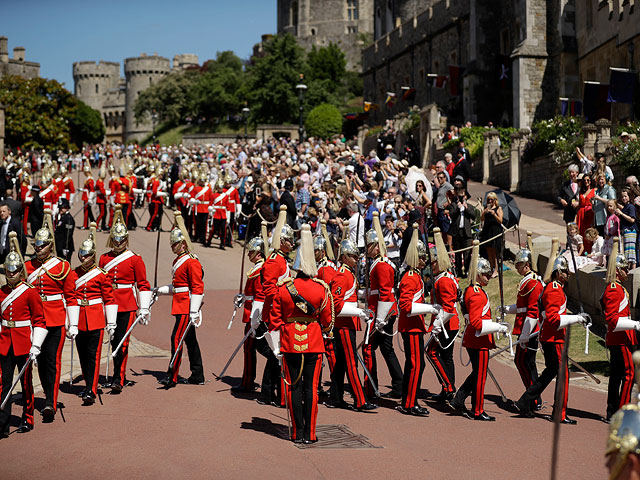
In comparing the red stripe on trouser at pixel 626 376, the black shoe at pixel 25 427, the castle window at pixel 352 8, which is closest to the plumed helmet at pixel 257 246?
the black shoe at pixel 25 427

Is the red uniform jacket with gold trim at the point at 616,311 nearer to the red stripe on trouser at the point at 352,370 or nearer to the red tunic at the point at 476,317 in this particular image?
the red tunic at the point at 476,317

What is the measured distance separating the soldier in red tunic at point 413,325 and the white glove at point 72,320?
3.41 metres

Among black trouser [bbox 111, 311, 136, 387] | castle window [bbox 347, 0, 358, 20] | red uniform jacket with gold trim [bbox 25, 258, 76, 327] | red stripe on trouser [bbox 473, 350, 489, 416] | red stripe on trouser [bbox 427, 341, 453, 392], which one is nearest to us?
red uniform jacket with gold trim [bbox 25, 258, 76, 327]

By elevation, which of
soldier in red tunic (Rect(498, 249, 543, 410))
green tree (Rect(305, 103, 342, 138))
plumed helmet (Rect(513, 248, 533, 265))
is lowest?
soldier in red tunic (Rect(498, 249, 543, 410))

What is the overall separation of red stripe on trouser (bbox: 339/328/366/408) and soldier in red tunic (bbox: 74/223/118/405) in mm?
2627

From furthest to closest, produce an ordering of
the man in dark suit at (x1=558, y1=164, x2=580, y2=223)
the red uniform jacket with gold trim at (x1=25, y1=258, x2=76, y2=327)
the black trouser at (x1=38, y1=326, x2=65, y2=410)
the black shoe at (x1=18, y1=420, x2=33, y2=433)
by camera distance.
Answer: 1. the man in dark suit at (x1=558, y1=164, x2=580, y2=223)
2. the red uniform jacket with gold trim at (x1=25, y1=258, x2=76, y2=327)
3. the black trouser at (x1=38, y1=326, x2=65, y2=410)
4. the black shoe at (x1=18, y1=420, x2=33, y2=433)

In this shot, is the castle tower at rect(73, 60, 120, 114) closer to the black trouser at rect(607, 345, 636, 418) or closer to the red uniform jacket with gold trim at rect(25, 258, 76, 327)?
the red uniform jacket with gold trim at rect(25, 258, 76, 327)

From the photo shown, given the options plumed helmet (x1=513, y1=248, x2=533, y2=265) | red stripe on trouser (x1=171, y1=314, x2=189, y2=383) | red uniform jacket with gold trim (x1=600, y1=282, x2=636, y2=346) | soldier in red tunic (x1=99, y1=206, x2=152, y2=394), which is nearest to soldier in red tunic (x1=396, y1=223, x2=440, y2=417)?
plumed helmet (x1=513, y1=248, x2=533, y2=265)

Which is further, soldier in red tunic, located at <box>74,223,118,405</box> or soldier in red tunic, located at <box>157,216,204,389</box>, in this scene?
soldier in red tunic, located at <box>157,216,204,389</box>

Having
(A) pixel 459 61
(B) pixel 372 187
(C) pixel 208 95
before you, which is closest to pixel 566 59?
(A) pixel 459 61

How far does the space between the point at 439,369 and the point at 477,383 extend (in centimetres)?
75

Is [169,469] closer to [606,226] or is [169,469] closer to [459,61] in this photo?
[606,226]

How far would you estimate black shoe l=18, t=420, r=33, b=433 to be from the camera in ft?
30.8

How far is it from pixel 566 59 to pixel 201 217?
18094 mm
